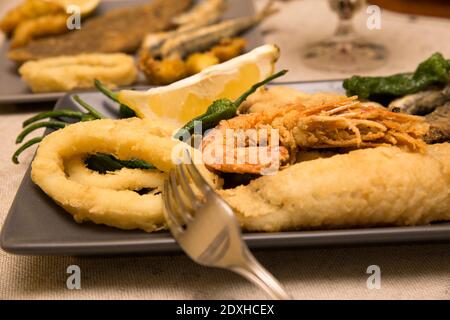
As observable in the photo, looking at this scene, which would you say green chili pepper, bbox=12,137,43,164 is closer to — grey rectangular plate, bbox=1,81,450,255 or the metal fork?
grey rectangular plate, bbox=1,81,450,255

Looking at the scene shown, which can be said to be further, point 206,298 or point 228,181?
point 228,181

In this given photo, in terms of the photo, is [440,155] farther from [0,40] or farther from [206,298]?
Result: [0,40]

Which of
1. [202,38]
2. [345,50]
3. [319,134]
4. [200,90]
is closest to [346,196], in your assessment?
[319,134]

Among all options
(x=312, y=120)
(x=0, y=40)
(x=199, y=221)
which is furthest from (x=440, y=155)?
(x=0, y=40)

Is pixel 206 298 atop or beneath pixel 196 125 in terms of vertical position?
beneath

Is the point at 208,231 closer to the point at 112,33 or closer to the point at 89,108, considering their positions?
the point at 89,108

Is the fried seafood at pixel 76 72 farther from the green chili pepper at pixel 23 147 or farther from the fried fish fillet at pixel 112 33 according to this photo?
the green chili pepper at pixel 23 147

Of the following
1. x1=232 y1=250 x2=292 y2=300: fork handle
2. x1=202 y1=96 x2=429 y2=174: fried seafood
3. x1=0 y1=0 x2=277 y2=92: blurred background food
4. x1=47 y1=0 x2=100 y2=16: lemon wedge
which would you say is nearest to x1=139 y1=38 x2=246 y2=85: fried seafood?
x1=0 y1=0 x2=277 y2=92: blurred background food
